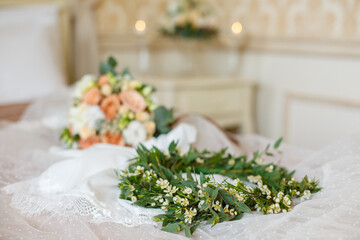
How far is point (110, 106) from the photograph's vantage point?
1.47 meters

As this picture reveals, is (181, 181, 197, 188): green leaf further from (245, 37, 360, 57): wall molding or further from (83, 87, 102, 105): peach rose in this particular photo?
(245, 37, 360, 57): wall molding

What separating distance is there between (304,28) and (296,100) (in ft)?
1.68

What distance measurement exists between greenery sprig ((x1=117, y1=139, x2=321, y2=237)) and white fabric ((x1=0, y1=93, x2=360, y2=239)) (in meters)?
0.02

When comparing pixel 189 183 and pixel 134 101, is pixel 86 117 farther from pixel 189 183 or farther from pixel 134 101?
pixel 189 183

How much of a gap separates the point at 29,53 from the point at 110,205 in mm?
1521

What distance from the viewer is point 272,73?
321 cm

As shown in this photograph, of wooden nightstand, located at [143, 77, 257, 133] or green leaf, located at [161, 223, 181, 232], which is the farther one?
wooden nightstand, located at [143, 77, 257, 133]

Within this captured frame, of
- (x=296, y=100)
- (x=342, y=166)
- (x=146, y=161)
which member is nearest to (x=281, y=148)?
(x=342, y=166)

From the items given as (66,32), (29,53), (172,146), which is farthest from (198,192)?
(66,32)

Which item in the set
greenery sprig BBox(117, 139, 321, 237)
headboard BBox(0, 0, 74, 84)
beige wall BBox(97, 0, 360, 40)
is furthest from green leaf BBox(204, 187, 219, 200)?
beige wall BBox(97, 0, 360, 40)

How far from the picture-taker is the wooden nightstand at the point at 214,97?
9.44ft

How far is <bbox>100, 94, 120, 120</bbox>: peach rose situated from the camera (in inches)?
57.6

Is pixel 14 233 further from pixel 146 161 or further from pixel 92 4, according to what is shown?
pixel 92 4

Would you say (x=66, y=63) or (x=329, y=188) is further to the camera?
(x=66, y=63)
